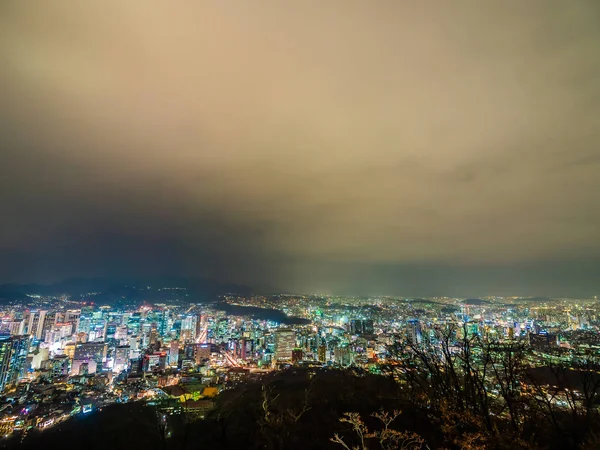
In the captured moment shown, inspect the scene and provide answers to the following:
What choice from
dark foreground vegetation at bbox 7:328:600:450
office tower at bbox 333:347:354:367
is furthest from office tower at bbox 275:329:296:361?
dark foreground vegetation at bbox 7:328:600:450

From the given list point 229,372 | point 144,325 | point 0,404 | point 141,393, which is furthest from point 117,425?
point 144,325

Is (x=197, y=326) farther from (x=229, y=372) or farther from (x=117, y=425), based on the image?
(x=117, y=425)

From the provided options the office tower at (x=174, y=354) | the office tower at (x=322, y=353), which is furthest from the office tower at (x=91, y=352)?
the office tower at (x=322, y=353)

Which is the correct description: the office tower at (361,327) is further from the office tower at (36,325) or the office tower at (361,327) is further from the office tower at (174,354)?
the office tower at (36,325)

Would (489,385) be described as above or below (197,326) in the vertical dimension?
above

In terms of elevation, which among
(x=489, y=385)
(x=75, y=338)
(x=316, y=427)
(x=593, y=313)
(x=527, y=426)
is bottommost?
(x=75, y=338)

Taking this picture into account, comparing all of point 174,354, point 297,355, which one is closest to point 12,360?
point 174,354

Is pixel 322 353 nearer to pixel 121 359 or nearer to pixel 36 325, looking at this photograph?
pixel 121 359
